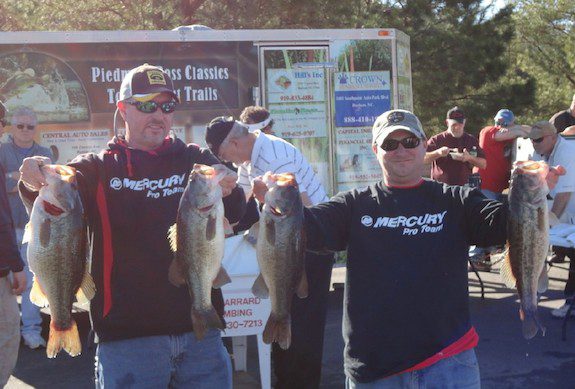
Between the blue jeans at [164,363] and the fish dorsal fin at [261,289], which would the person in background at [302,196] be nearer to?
the blue jeans at [164,363]

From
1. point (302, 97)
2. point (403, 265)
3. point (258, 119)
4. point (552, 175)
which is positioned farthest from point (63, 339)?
point (302, 97)

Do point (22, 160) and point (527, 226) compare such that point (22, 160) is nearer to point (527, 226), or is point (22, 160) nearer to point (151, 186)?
point (151, 186)

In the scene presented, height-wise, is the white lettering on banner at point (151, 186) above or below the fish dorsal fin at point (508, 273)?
above

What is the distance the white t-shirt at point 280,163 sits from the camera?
502 cm

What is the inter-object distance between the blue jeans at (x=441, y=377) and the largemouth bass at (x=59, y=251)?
4.21 ft

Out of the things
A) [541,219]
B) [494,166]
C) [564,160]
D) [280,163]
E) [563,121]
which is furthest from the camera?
[494,166]

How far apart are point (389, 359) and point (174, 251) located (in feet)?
3.27

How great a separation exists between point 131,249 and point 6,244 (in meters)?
1.59

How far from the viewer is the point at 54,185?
2902 mm

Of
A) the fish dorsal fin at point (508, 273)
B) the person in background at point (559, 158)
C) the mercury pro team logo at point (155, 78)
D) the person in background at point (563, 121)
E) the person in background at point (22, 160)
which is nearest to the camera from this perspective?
the fish dorsal fin at point (508, 273)

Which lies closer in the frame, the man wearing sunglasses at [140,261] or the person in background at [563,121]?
the man wearing sunglasses at [140,261]

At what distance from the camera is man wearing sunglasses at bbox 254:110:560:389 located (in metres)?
3.23

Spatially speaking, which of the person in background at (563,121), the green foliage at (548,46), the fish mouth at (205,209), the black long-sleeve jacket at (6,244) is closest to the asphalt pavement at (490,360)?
the black long-sleeve jacket at (6,244)

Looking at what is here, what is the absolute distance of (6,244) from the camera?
4.53 m
